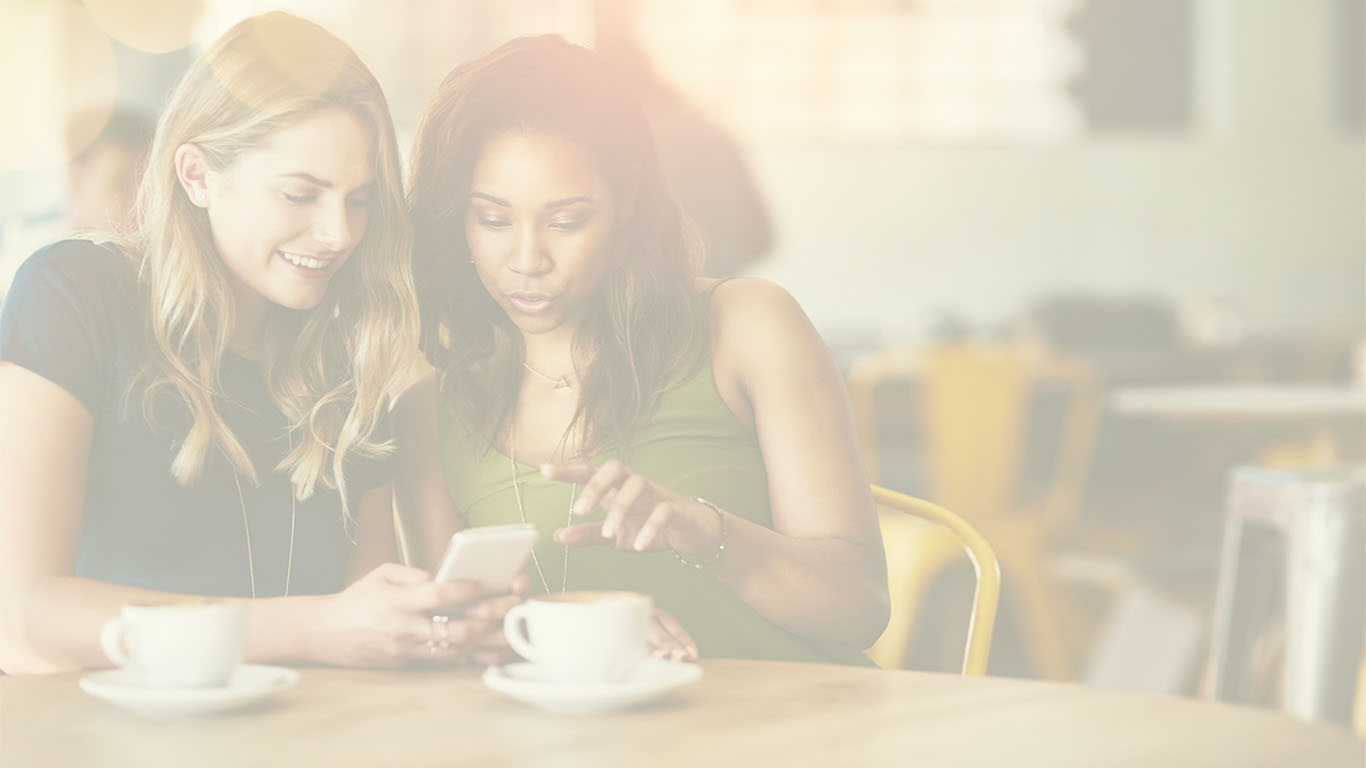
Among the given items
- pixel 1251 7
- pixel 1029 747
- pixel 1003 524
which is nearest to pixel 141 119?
pixel 1029 747

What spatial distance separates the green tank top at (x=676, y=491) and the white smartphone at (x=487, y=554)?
0.88 feet

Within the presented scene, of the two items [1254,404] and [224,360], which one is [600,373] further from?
[1254,404]

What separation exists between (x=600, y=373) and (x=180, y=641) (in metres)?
0.51

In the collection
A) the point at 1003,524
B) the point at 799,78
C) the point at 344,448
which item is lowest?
the point at 1003,524

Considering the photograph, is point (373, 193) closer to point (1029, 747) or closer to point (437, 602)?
point (437, 602)

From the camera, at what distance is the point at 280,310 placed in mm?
1121

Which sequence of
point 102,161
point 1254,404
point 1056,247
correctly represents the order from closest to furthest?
point 102,161
point 1254,404
point 1056,247

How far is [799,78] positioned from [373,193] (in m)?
5.24

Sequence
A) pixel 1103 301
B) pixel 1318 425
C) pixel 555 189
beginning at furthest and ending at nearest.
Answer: pixel 1103 301 < pixel 1318 425 < pixel 555 189

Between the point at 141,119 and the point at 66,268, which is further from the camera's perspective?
the point at 141,119

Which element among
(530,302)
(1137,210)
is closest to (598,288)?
(530,302)

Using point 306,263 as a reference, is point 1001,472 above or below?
below

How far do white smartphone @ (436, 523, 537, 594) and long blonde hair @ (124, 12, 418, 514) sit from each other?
28 centimetres

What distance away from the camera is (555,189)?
1128 mm
